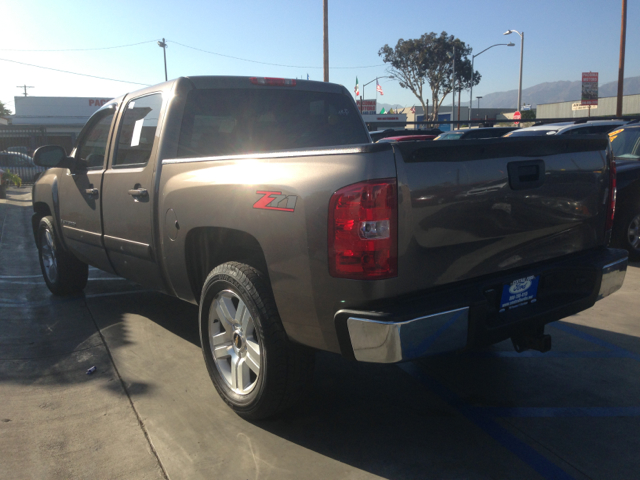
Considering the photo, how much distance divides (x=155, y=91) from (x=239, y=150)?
78 centimetres

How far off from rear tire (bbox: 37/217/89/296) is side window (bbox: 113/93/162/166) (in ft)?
5.36

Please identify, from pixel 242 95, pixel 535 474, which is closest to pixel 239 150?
pixel 242 95

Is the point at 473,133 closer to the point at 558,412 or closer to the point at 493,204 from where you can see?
the point at 558,412

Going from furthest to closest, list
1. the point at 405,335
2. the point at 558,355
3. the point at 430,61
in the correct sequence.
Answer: the point at 430,61 → the point at 558,355 → the point at 405,335

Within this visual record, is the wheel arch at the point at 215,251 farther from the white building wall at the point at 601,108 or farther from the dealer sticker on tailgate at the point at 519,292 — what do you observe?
the white building wall at the point at 601,108

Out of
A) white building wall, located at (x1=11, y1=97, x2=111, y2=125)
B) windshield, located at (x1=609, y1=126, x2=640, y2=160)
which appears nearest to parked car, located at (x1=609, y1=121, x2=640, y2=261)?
windshield, located at (x1=609, y1=126, x2=640, y2=160)

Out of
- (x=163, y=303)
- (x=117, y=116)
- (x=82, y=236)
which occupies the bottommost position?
(x=163, y=303)

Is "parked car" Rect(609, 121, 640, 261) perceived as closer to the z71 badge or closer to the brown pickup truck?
the brown pickup truck

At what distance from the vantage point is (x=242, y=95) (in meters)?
4.07

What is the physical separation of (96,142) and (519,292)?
3810mm

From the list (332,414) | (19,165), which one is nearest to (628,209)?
(332,414)

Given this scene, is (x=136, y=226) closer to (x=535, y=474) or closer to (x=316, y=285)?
(x=316, y=285)

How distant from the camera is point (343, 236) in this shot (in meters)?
2.36

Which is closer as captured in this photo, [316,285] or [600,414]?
[316,285]
